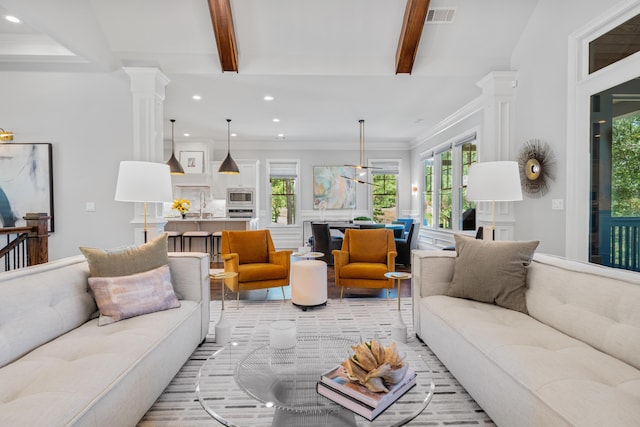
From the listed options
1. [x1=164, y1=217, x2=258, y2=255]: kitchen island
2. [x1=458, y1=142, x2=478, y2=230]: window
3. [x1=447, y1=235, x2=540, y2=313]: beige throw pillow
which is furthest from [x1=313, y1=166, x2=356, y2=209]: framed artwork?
[x1=447, y1=235, x2=540, y2=313]: beige throw pillow

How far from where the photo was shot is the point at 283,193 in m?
9.04

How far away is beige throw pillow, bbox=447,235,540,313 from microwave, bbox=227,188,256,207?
6.54 m

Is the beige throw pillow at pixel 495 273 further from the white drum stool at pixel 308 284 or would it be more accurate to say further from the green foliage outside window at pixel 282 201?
the green foliage outside window at pixel 282 201

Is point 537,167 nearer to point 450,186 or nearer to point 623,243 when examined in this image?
point 623,243

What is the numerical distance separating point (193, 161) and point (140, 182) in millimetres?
5728

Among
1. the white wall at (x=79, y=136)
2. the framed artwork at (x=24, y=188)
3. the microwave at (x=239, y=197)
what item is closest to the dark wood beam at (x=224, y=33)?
the white wall at (x=79, y=136)

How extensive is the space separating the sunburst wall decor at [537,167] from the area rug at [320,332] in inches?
76.0

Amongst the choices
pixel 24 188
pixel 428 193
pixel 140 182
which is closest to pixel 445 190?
pixel 428 193

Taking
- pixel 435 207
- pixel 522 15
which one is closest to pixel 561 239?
pixel 522 15

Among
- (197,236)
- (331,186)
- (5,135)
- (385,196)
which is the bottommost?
(197,236)

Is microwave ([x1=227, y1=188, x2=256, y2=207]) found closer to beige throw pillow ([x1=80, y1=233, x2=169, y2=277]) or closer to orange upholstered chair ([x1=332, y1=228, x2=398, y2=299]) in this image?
orange upholstered chair ([x1=332, y1=228, x2=398, y2=299])

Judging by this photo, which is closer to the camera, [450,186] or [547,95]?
[547,95]

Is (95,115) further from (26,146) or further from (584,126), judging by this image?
(584,126)

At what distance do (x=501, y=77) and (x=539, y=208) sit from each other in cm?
167
